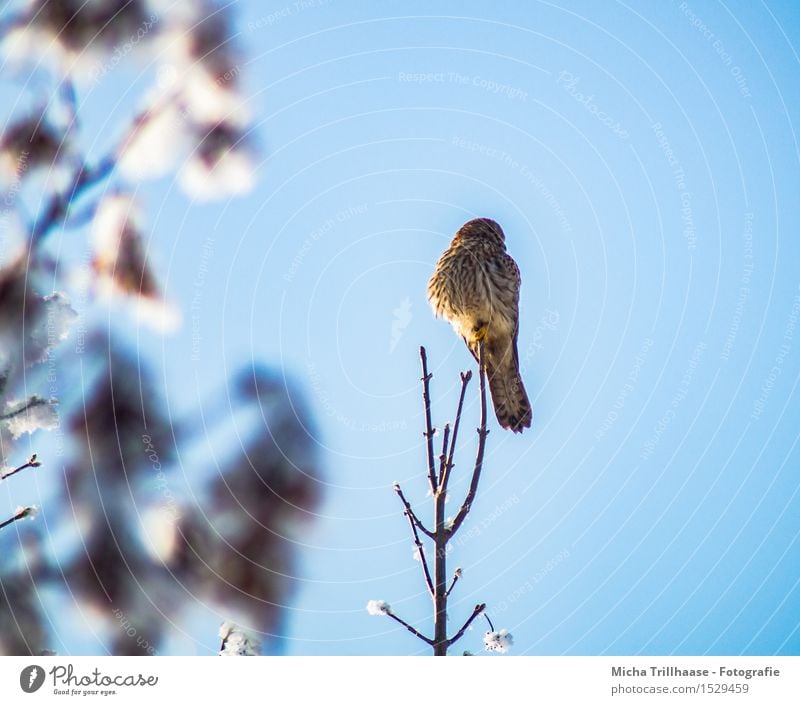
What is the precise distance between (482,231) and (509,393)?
1.12 metres

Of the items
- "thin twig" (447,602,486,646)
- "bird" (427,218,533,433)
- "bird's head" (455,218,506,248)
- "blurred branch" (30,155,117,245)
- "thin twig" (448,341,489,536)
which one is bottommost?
"thin twig" (447,602,486,646)

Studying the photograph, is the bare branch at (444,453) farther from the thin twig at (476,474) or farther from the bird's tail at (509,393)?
the bird's tail at (509,393)

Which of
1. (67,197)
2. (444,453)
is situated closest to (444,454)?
(444,453)

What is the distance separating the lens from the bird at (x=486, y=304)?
475 cm

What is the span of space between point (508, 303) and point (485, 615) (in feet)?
7.30

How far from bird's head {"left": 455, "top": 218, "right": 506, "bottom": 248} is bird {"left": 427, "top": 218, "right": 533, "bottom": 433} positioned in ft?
0.18

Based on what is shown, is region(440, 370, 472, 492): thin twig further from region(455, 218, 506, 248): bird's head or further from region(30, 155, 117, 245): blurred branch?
region(455, 218, 506, 248): bird's head

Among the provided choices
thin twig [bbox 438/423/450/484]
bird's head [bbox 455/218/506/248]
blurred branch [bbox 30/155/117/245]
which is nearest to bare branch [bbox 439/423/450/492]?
thin twig [bbox 438/423/450/484]

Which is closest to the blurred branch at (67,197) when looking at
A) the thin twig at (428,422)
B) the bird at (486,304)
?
the thin twig at (428,422)

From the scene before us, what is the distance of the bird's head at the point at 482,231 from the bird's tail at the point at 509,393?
75 cm

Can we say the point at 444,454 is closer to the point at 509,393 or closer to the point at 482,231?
the point at 509,393

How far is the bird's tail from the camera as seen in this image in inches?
179

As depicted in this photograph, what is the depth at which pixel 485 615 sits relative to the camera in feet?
10.1
